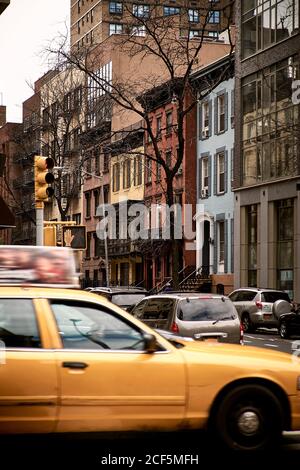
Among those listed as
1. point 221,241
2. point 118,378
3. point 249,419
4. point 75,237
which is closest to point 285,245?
point 221,241

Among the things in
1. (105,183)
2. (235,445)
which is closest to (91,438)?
(235,445)

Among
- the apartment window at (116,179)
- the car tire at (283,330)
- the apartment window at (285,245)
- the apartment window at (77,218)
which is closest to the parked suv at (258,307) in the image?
the car tire at (283,330)

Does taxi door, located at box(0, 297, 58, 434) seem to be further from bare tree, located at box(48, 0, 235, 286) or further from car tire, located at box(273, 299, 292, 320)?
bare tree, located at box(48, 0, 235, 286)

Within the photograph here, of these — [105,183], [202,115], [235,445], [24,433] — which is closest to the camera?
[24,433]

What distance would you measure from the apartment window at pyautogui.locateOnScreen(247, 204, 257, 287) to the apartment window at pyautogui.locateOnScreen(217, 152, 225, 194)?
4.23 metres

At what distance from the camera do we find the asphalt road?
2659cm

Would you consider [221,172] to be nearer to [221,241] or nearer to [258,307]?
[221,241]

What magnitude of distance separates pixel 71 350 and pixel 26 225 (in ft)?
279

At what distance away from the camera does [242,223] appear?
47.6m

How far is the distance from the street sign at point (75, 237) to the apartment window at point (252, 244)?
2873 centimetres

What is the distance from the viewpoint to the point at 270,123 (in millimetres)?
44250

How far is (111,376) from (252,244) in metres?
38.5

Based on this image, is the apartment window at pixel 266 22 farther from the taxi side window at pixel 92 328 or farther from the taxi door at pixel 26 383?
the taxi door at pixel 26 383
